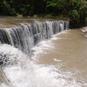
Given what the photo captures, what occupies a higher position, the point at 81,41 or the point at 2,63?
the point at 2,63

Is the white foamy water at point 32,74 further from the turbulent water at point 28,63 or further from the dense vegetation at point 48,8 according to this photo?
the dense vegetation at point 48,8

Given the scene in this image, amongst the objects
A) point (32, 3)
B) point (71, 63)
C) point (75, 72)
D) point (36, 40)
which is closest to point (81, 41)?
point (36, 40)

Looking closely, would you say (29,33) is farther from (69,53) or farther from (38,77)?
(38,77)

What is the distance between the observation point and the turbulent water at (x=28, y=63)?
854 cm

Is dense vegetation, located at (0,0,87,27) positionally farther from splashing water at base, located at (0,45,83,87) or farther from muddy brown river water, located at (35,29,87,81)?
splashing water at base, located at (0,45,83,87)

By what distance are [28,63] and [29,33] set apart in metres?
3.76

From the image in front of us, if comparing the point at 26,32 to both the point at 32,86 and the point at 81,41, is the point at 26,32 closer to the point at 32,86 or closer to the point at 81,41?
the point at 81,41

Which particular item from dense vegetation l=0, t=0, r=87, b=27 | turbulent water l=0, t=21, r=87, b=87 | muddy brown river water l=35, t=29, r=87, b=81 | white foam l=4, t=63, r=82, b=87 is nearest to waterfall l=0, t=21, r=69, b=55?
turbulent water l=0, t=21, r=87, b=87

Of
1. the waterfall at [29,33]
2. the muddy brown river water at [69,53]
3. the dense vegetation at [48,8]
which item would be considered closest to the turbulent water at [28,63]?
the waterfall at [29,33]

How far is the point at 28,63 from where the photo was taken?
33.4ft

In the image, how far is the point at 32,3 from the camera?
19.5m

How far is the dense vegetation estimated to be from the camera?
690 inches

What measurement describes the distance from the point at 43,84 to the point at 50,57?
303 centimetres

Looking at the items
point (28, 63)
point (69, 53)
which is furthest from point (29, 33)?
point (28, 63)
